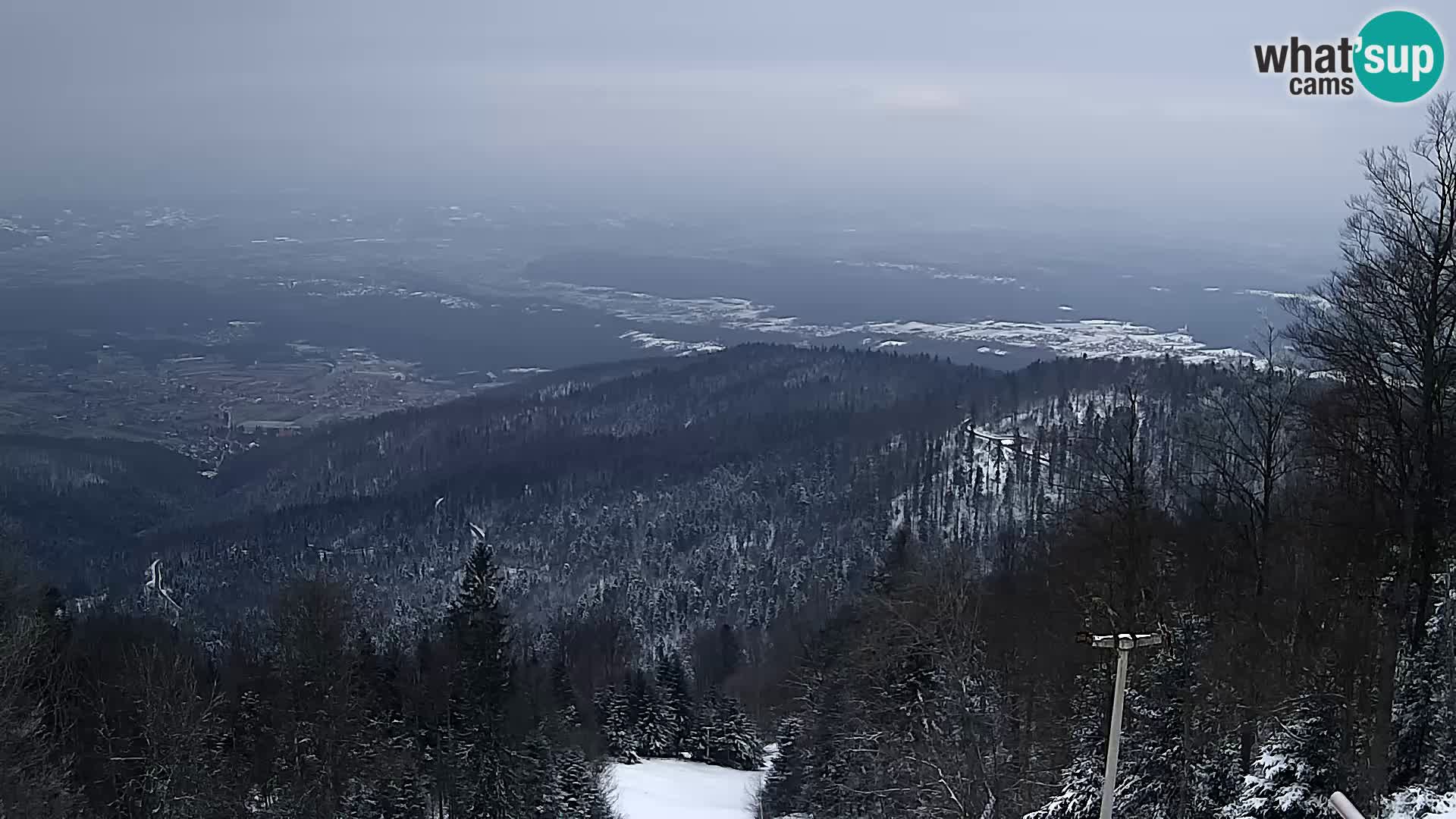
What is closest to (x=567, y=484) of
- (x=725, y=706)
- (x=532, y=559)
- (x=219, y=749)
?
(x=532, y=559)

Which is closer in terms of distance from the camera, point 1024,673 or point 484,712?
point 1024,673

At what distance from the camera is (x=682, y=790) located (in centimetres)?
3697

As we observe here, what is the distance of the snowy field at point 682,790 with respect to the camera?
3266cm

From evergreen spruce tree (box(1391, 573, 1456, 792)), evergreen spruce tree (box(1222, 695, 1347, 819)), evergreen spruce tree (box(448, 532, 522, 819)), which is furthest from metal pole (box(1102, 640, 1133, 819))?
→ evergreen spruce tree (box(448, 532, 522, 819))

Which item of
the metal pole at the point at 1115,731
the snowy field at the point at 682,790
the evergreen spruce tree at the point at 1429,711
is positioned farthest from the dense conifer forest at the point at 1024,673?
the metal pole at the point at 1115,731

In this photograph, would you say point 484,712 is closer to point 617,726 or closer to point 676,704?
point 617,726

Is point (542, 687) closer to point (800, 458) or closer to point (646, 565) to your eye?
point (646, 565)

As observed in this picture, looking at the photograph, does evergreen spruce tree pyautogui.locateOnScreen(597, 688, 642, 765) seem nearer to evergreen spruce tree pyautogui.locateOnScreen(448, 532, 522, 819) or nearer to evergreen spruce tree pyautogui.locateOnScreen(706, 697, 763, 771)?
evergreen spruce tree pyautogui.locateOnScreen(706, 697, 763, 771)

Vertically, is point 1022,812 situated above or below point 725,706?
above

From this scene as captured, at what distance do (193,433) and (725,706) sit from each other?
5323 inches

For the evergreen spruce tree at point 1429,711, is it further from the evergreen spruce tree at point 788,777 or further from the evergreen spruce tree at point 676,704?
the evergreen spruce tree at point 676,704

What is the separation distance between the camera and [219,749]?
21.7 m

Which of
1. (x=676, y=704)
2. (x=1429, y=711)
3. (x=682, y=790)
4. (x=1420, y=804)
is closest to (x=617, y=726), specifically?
(x=676, y=704)

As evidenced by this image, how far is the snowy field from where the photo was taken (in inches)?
1286
